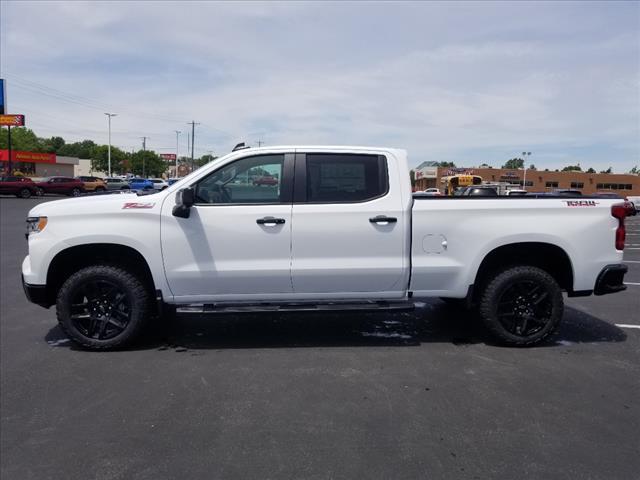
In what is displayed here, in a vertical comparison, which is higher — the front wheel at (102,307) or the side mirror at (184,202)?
the side mirror at (184,202)

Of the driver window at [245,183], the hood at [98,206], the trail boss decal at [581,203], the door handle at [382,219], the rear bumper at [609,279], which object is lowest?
the rear bumper at [609,279]

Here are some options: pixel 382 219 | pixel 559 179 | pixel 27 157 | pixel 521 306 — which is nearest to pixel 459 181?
pixel 521 306

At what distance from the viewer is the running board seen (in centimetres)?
484

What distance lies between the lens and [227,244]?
15.9 feet

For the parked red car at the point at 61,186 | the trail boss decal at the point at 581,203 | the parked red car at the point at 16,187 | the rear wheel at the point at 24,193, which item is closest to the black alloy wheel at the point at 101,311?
the trail boss decal at the point at 581,203

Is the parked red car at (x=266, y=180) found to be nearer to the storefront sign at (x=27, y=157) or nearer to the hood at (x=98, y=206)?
the hood at (x=98, y=206)

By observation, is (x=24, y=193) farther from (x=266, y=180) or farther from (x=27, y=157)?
(x=27, y=157)

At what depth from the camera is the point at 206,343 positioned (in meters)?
5.31

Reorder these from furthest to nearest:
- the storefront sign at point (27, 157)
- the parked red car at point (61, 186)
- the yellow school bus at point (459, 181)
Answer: the storefront sign at point (27, 157)
the parked red car at point (61, 186)
the yellow school bus at point (459, 181)

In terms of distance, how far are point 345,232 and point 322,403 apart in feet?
5.51

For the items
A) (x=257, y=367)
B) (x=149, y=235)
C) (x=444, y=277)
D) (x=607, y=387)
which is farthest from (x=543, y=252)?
(x=149, y=235)

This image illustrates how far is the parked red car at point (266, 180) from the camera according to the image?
5045 millimetres

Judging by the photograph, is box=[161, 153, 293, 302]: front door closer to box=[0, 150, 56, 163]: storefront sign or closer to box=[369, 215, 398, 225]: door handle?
box=[369, 215, 398, 225]: door handle

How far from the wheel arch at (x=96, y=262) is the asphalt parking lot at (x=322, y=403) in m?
0.68
